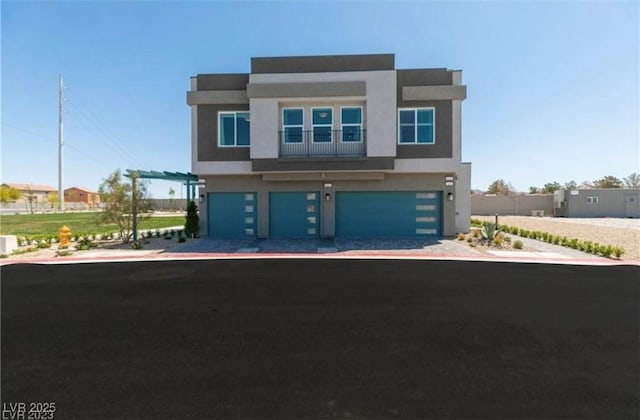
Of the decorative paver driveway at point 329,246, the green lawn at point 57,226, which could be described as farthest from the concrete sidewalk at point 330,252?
the green lawn at point 57,226

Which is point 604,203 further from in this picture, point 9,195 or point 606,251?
point 9,195

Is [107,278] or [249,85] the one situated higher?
[249,85]

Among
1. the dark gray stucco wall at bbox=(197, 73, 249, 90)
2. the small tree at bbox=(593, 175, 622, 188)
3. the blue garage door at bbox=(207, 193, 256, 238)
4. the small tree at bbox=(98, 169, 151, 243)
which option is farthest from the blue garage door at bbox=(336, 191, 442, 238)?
the small tree at bbox=(593, 175, 622, 188)

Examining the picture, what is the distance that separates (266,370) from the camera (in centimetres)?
370

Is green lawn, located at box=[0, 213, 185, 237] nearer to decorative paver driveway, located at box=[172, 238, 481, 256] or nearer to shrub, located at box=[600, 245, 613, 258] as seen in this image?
decorative paver driveway, located at box=[172, 238, 481, 256]

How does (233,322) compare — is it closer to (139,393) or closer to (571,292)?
(139,393)

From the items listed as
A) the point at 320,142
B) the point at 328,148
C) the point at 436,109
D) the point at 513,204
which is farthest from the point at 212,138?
the point at 513,204

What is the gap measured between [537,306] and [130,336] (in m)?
7.36

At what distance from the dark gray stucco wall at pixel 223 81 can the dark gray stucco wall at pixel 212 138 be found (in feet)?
3.24

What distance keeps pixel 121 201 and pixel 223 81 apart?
25.6 ft

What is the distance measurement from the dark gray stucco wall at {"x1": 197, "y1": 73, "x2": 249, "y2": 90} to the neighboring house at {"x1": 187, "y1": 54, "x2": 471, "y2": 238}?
0.05 metres

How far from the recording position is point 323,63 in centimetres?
1475

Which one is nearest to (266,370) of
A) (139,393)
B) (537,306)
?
(139,393)

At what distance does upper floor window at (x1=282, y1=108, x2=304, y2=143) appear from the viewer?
15242 mm
